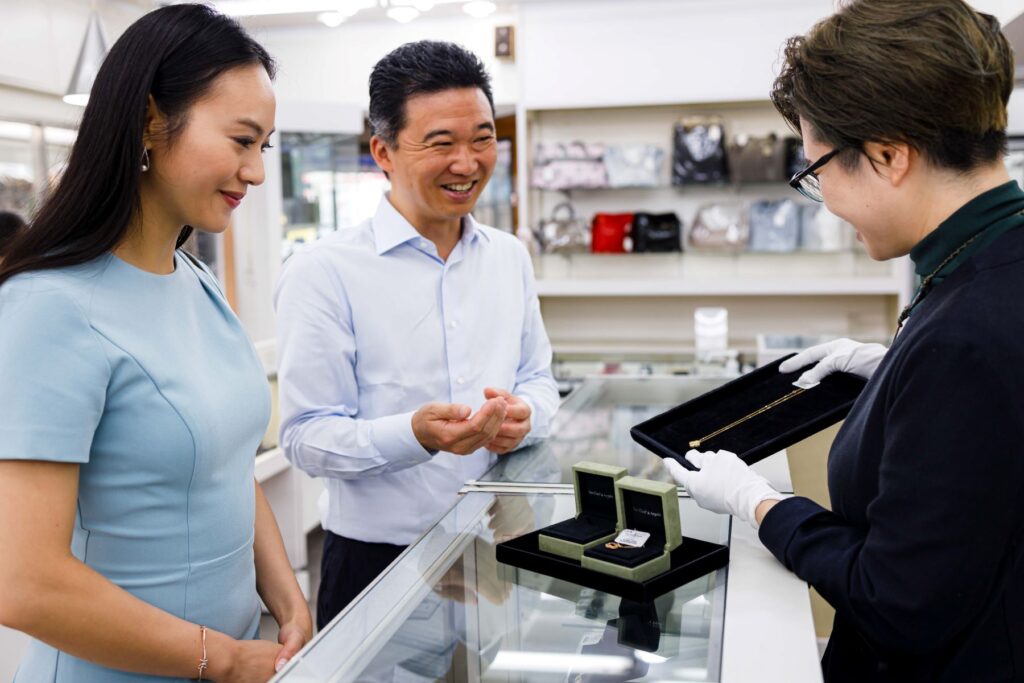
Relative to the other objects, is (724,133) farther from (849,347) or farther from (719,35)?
(849,347)

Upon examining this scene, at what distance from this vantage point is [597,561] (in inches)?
50.6

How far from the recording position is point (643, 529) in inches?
54.4

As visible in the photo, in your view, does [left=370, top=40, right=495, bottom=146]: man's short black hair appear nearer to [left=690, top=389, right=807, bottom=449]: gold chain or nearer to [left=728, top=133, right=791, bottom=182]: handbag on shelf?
[left=690, top=389, right=807, bottom=449]: gold chain

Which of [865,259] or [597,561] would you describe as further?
[865,259]

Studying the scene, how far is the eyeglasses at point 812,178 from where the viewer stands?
1.19 m

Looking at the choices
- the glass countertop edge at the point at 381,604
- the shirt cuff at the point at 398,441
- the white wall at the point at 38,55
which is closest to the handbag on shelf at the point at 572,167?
the white wall at the point at 38,55

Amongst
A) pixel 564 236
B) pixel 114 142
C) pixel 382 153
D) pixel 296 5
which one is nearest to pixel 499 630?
pixel 114 142

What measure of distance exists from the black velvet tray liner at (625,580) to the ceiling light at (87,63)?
320 cm

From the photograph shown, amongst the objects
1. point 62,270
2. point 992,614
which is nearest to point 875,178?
point 992,614

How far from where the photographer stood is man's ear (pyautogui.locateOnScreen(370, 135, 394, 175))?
2.16 meters

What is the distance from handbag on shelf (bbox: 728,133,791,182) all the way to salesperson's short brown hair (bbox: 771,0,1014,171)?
4107 millimetres

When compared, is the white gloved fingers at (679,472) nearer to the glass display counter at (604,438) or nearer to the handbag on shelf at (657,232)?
the glass display counter at (604,438)

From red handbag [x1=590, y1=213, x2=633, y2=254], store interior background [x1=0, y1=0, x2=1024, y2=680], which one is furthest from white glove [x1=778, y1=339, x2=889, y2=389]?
red handbag [x1=590, y1=213, x2=633, y2=254]

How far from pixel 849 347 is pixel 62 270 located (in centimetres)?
137
